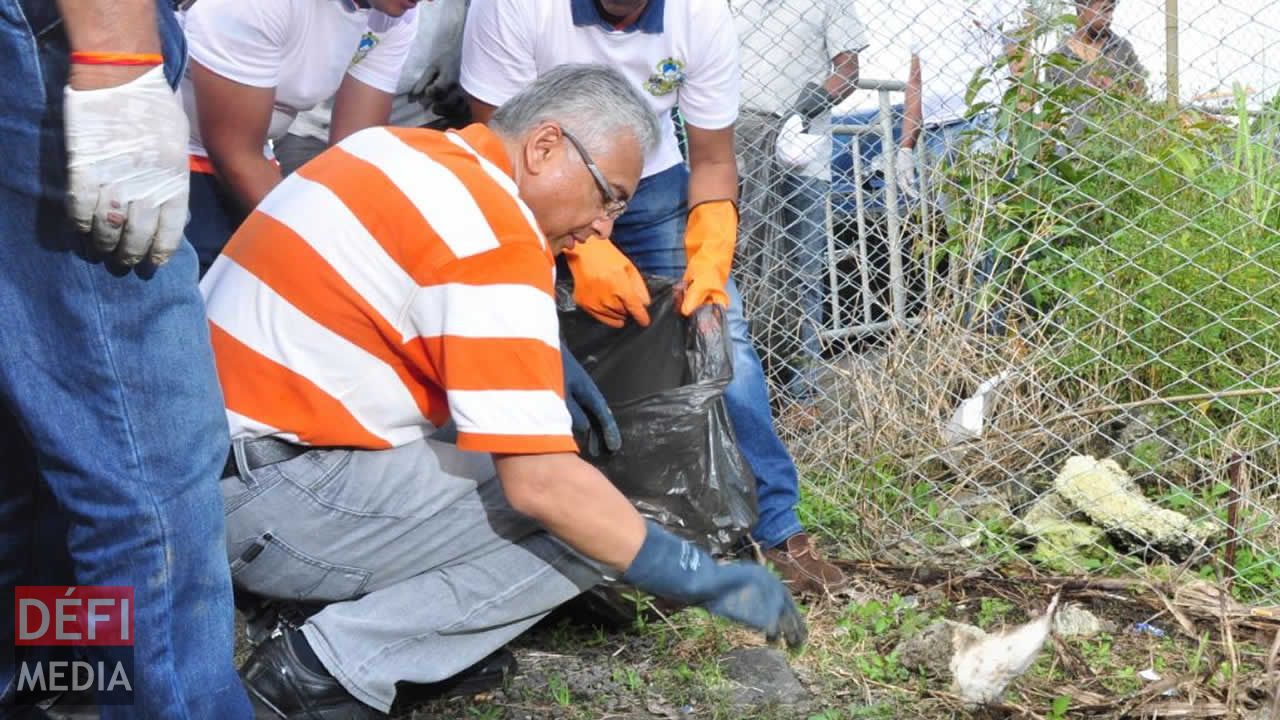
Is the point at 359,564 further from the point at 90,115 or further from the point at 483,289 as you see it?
the point at 90,115

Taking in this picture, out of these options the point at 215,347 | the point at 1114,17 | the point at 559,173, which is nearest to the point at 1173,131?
the point at 1114,17

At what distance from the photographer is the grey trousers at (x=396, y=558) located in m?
2.26

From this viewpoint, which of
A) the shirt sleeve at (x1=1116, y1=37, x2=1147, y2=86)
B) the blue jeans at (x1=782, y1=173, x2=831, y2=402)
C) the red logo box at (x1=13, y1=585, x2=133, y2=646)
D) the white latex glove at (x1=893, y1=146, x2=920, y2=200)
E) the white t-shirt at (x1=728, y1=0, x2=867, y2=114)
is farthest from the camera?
the white t-shirt at (x1=728, y1=0, x2=867, y2=114)

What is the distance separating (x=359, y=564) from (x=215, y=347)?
44cm

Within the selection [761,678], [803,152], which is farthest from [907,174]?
[761,678]

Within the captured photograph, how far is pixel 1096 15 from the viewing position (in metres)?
3.56

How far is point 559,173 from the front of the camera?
2293mm

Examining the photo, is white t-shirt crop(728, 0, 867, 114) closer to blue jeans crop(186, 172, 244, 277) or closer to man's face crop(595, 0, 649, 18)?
man's face crop(595, 0, 649, 18)

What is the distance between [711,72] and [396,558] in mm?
1579

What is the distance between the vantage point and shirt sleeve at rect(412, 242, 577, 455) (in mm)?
2018

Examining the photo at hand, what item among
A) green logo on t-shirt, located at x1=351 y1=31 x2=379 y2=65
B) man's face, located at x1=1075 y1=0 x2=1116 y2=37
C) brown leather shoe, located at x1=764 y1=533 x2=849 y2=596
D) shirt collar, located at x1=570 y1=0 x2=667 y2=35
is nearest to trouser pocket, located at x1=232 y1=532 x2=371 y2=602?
brown leather shoe, located at x1=764 y1=533 x2=849 y2=596

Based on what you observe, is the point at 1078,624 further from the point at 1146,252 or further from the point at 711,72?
the point at 711,72

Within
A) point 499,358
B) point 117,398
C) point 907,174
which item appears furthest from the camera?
point 907,174

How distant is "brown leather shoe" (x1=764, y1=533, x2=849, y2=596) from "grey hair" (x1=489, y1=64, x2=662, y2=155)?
1252mm
